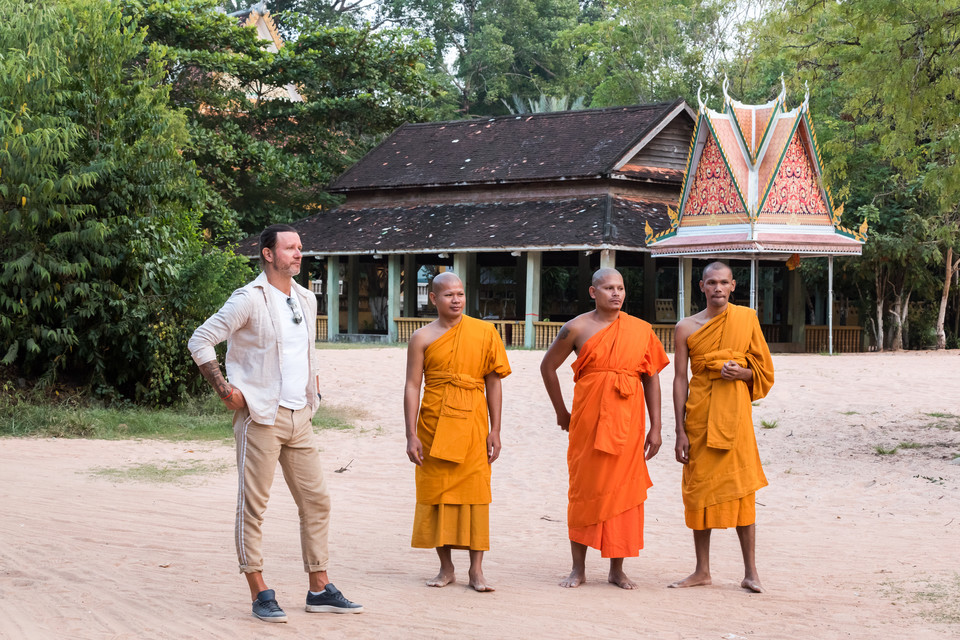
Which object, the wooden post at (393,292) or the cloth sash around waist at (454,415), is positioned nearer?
the cloth sash around waist at (454,415)

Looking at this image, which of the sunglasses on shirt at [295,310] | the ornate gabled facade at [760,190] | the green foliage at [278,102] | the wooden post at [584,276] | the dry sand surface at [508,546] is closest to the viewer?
the dry sand surface at [508,546]

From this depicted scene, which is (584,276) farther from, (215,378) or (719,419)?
(215,378)

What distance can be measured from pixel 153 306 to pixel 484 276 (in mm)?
19350

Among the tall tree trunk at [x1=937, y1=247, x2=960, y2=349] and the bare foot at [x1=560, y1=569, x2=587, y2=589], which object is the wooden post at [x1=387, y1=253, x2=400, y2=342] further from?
the bare foot at [x1=560, y1=569, x2=587, y2=589]

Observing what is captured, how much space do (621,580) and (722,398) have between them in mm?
1130

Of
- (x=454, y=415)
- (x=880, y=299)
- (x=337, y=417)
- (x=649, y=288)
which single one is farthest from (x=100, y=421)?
(x=880, y=299)

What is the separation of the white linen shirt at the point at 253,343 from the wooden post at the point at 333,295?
72.1 feet

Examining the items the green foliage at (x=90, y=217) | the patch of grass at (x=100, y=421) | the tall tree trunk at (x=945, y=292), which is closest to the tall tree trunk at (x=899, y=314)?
the tall tree trunk at (x=945, y=292)

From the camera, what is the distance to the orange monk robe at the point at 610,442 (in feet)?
19.4

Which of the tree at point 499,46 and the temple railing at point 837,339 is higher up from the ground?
the tree at point 499,46

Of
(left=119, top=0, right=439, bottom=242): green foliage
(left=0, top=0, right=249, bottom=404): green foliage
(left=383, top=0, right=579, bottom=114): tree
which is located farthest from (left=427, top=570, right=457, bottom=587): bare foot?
(left=383, top=0, right=579, bottom=114): tree

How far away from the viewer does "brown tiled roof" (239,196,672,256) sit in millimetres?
23016

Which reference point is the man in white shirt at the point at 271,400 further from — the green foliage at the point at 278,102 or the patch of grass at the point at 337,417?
the green foliage at the point at 278,102

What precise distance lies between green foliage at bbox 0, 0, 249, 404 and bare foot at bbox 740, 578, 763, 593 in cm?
925
